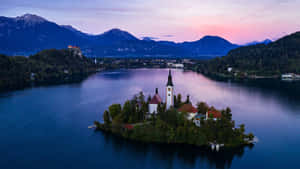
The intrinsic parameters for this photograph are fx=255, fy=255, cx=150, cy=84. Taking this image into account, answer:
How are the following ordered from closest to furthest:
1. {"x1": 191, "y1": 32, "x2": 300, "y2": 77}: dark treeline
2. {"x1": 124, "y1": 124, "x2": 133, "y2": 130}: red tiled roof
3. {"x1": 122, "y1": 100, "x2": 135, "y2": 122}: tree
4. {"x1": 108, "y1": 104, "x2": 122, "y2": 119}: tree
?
{"x1": 124, "y1": 124, "x2": 133, "y2": 130}: red tiled roof < {"x1": 122, "y1": 100, "x2": 135, "y2": 122}: tree < {"x1": 108, "y1": 104, "x2": 122, "y2": 119}: tree < {"x1": 191, "y1": 32, "x2": 300, "y2": 77}: dark treeline

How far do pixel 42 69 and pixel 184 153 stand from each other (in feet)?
159

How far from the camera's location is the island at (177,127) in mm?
15359

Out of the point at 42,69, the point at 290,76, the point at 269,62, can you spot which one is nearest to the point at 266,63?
the point at 269,62

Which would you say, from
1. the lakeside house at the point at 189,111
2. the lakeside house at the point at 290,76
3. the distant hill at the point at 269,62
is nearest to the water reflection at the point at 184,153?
the lakeside house at the point at 189,111

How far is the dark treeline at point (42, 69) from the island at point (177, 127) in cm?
2896

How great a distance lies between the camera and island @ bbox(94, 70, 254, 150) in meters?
15.4

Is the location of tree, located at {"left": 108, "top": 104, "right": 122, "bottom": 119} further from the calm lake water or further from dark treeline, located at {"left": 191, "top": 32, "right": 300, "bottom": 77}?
dark treeline, located at {"left": 191, "top": 32, "right": 300, "bottom": 77}

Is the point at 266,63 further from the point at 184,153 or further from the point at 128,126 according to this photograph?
the point at 184,153

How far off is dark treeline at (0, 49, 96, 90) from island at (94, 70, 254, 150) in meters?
29.0

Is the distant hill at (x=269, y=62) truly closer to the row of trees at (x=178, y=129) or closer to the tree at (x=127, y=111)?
the row of trees at (x=178, y=129)

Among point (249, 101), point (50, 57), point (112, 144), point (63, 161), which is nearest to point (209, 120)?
point (112, 144)

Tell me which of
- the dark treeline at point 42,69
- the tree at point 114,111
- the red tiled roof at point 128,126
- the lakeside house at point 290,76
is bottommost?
the red tiled roof at point 128,126

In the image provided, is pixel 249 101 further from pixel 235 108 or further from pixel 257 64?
pixel 257 64

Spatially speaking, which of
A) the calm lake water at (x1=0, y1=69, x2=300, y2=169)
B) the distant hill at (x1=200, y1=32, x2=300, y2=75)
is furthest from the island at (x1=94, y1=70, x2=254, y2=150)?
the distant hill at (x1=200, y1=32, x2=300, y2=75)
